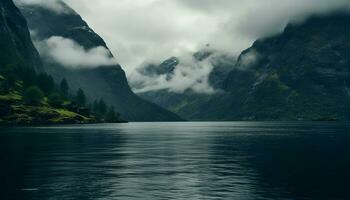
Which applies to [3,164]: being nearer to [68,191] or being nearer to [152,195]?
[68,191]

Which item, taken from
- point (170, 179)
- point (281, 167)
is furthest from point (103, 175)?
point (281, 167)

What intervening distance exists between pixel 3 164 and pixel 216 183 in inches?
1469

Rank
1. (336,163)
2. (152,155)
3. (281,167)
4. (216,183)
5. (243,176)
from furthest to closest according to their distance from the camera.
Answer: (152,155), (336,163), (281,167), (243,176), (216,183)

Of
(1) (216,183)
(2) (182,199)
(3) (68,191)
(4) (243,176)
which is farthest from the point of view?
(4) (243,176)

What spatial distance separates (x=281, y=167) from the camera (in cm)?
7381

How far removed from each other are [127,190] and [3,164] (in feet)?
105

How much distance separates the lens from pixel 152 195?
4919 cm

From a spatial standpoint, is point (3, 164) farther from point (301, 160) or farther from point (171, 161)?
point (301, 160)

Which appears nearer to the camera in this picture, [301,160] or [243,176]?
[243,176]

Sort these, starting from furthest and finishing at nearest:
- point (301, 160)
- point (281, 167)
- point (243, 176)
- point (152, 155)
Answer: point (152, 155) < point (301, 160) < point (281, 167) < point (243, 176)

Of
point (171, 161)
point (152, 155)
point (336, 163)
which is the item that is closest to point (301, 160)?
point (336, 163)

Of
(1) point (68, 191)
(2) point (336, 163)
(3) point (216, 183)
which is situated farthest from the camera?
(2) point (336, 163)

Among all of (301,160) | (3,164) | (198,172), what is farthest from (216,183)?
(3,164)

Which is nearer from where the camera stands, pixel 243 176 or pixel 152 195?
pixel 152 195
